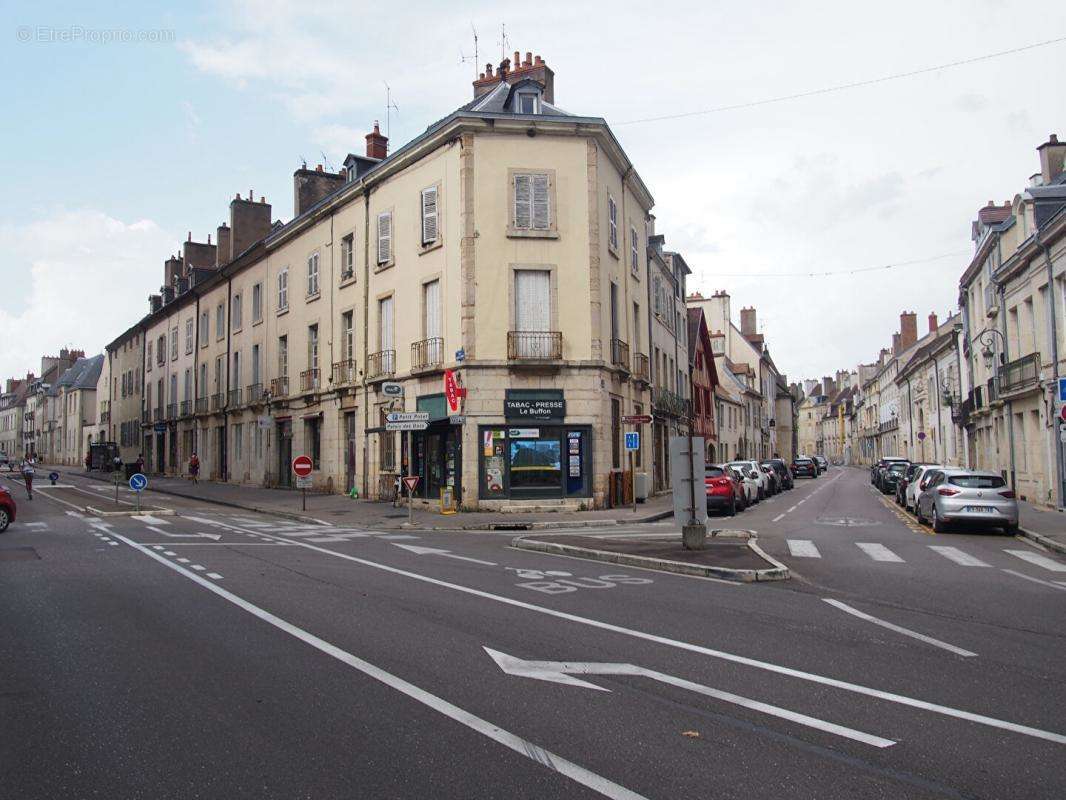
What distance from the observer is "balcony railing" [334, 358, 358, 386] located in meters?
29.3

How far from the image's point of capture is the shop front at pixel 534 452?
23.3 metres

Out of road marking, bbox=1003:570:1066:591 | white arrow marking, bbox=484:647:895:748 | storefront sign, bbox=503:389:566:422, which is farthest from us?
storefront sign, bbox=503:389:566:422

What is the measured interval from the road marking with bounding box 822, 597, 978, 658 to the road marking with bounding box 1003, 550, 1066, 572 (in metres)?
5.57

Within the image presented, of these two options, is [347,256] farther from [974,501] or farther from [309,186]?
[974,501]

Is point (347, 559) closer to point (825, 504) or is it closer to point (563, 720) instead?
point (563, 720)

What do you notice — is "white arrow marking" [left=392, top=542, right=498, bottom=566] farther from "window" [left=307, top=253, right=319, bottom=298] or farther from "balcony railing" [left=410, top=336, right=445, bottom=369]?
"window" [left=307, top=253, right=319, bottom=298]

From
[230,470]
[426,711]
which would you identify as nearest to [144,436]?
[230,470]

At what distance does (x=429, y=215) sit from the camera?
25.4 meters

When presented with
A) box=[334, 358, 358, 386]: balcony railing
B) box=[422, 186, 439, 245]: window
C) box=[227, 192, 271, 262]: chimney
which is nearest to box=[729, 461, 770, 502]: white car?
box=[422, 186, 439, 245]: window

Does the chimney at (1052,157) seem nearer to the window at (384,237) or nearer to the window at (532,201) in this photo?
the window at (532,201)

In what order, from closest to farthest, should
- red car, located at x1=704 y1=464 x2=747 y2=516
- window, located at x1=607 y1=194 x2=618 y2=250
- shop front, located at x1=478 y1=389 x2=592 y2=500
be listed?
shop front, located at x1=478 y1=389 x2=592 y2=500 < red car, located at x1=704 y1=464 x2=747 y2=516 < window, located at x1=607 y1=194 x2=618 y2=250

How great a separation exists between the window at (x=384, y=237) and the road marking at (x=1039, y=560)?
19915mm

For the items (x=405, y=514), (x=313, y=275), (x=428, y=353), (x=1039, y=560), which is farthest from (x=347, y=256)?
(x=1039, y=560)

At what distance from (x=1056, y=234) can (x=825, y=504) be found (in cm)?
1105
